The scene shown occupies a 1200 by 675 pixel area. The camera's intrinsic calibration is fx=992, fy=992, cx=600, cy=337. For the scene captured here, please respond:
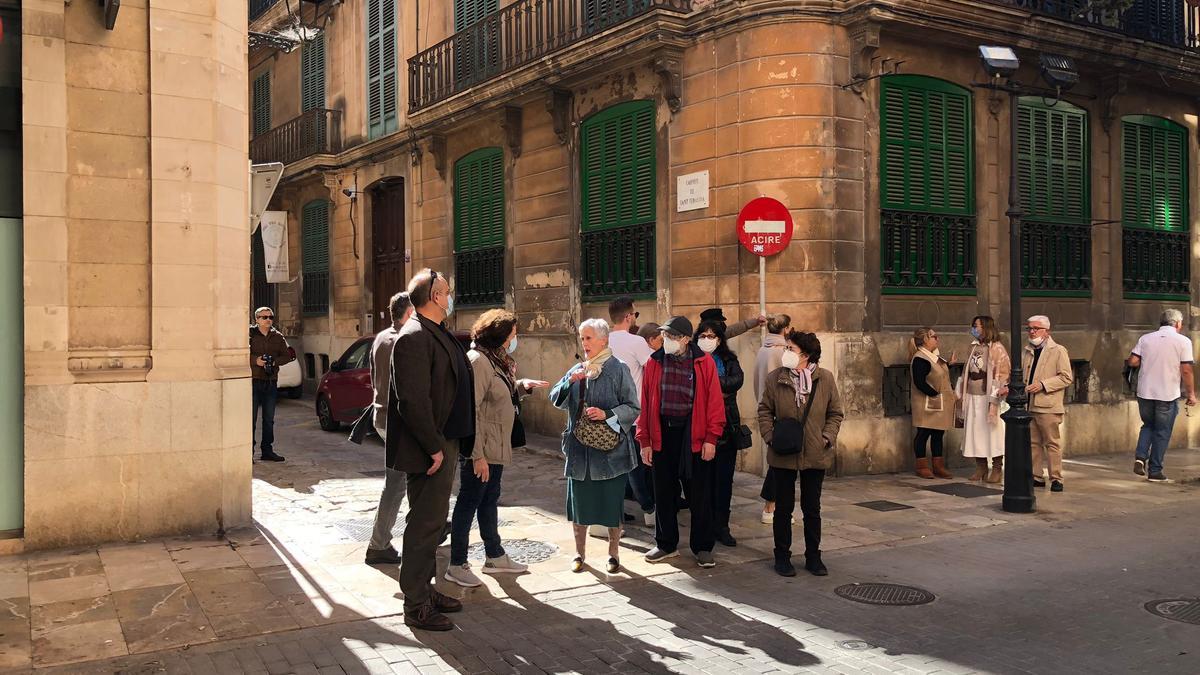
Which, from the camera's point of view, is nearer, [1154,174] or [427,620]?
[427,620]

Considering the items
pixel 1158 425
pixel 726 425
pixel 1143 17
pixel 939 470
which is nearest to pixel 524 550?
pixel 726 425

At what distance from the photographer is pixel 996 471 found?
1126cm

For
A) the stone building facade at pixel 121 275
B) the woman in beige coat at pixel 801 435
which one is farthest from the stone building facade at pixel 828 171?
the stone building facade at pixel 121 275

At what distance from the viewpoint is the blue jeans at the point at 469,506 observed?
669 centimetres

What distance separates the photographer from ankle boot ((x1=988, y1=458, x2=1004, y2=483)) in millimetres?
11180

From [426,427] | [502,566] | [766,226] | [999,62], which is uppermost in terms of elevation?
[999,62]

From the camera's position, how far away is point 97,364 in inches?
303

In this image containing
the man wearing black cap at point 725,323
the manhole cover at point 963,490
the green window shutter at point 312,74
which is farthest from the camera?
the green window shutter at point 312,74

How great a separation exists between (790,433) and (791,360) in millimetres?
Result: 533

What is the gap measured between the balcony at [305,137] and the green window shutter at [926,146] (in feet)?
44.7

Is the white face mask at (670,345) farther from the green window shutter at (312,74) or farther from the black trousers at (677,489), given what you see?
the green window shutter at (312,74)

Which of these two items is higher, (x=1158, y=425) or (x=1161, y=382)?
(x=1161, y=382)

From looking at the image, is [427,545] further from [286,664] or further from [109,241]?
[109,241]

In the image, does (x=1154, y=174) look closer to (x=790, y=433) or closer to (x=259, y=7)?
(x=790, y=433)
